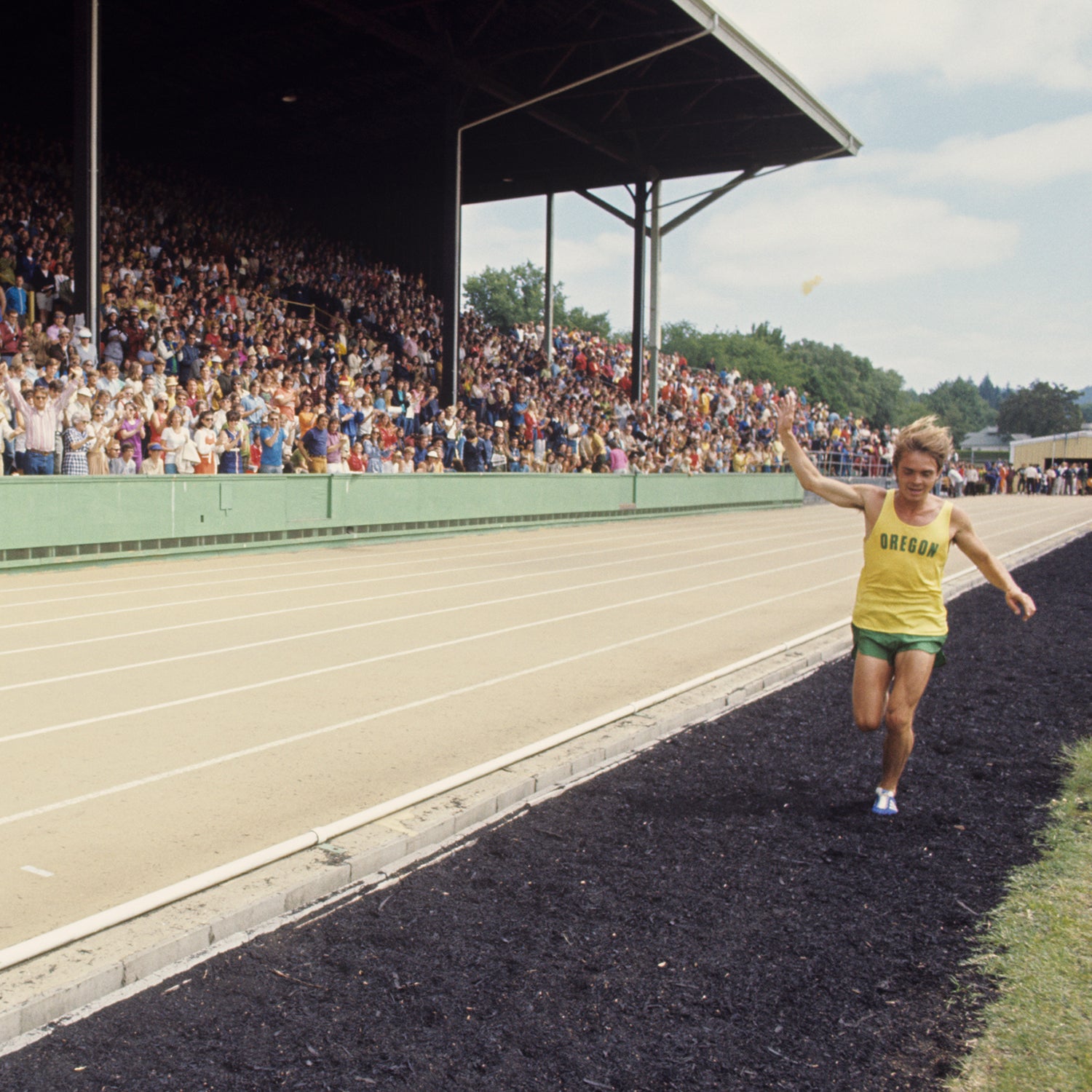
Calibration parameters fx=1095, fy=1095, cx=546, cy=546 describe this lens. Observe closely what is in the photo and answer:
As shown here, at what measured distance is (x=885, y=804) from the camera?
17.0 ft

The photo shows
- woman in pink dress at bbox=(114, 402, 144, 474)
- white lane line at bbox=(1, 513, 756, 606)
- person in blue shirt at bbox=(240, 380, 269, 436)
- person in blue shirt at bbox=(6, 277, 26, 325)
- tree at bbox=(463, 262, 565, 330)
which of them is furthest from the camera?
tree at bbox=(463, 262, 565, 330)

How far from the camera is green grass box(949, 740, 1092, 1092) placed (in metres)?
2.99

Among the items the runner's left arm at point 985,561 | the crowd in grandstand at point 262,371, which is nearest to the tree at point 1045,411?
the crowd in grandstand at point 262,371

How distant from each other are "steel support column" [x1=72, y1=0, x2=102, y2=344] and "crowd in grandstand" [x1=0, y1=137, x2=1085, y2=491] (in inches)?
39.8

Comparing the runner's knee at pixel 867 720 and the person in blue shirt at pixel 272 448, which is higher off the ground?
the person in blue shirt at pixel 272 448

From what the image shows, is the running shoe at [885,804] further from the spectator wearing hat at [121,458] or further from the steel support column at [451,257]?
the steel support column at [451,257]

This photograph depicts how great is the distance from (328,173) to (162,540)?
2428 cm

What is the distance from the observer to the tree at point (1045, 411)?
150m

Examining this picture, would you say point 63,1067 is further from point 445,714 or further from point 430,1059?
point 445,714

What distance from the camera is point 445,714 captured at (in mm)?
6840

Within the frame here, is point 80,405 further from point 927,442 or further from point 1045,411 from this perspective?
point 1045,411

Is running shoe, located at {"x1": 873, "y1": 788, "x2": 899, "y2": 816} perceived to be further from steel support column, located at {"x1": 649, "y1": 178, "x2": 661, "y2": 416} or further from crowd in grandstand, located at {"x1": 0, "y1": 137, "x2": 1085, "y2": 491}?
steel support column, located at {"x1": 649, "y1": 178, "x2": 661, "y2": 416}

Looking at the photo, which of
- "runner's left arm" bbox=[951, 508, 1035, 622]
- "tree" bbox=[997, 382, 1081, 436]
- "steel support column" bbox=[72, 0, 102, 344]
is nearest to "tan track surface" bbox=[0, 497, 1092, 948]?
"runner's left arm" bbox=[951, 508, 1035, 622]

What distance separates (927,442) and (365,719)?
3.64m
